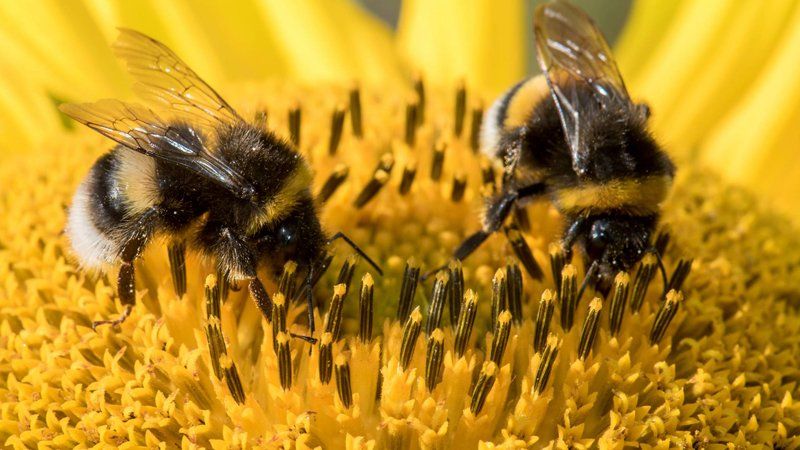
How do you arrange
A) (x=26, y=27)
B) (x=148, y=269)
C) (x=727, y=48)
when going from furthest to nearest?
(x=727, y=48) → (x=26, y=27) → (x=148, y=269)

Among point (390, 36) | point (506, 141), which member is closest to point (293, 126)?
point (506, 141)

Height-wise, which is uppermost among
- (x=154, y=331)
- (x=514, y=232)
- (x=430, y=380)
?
(x=514, y=232)

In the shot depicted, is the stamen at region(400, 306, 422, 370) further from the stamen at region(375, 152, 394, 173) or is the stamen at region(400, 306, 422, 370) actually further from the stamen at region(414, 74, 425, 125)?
the stamen at region(414, 74, 425, 125)

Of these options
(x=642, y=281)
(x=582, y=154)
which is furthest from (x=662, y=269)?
(x=582, y=154)

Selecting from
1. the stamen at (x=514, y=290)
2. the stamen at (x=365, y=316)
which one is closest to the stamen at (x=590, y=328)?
the stamen at (x=514, y=290)

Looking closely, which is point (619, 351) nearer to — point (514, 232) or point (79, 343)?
point (514, 232)

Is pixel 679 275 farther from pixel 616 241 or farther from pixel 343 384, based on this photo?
pixel 343 384
